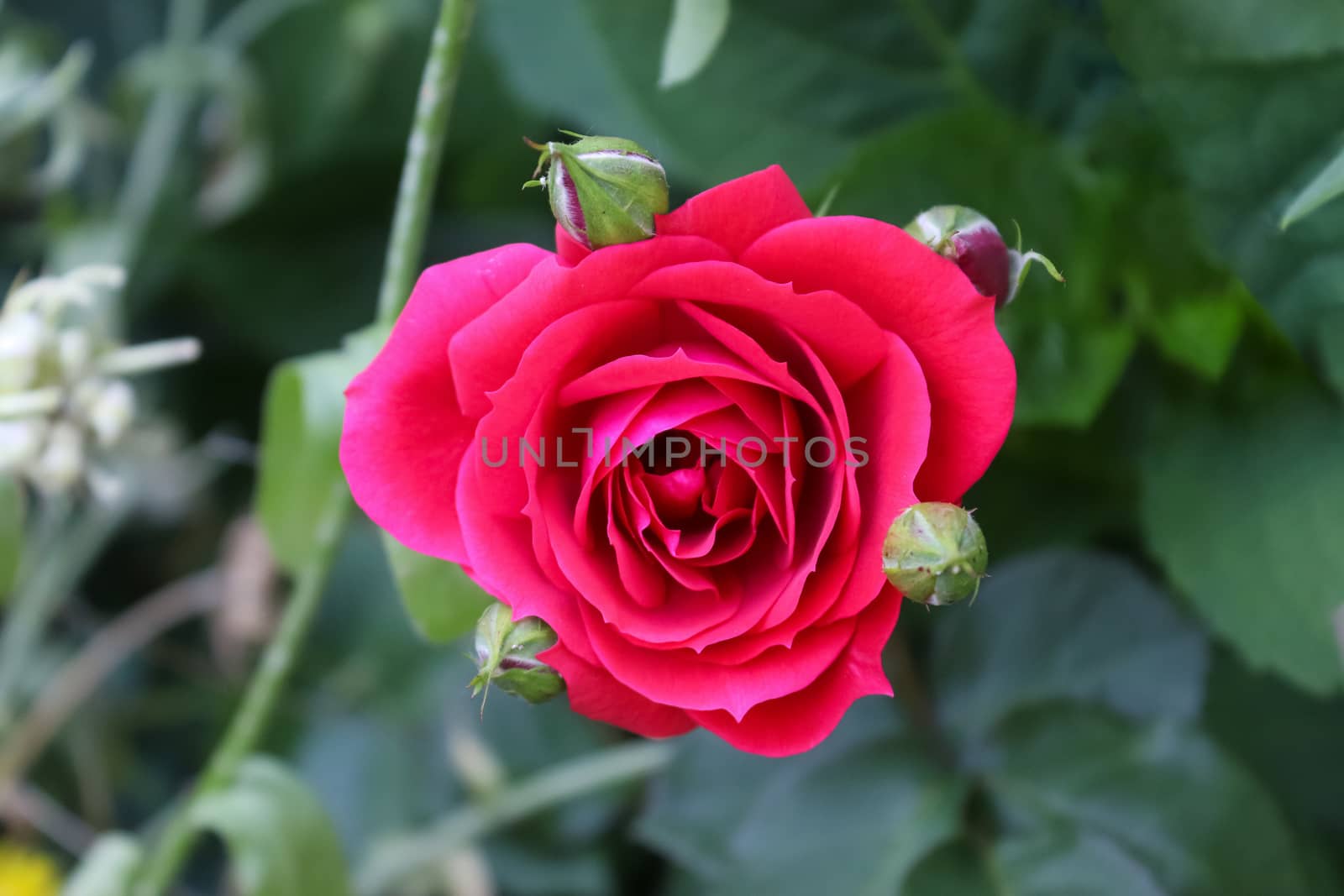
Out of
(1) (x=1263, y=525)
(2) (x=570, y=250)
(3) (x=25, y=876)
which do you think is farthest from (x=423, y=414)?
(3) (x=25, y=876)

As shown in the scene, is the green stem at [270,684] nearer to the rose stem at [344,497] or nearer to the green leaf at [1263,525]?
the rose stem at [344,497]

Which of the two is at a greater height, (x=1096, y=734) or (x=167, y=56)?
(x=167, y=56)

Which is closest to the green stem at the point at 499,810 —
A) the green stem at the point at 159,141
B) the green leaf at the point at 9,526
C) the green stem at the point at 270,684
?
the green stem at the point at 270,684

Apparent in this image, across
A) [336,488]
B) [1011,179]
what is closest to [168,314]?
[336,488]

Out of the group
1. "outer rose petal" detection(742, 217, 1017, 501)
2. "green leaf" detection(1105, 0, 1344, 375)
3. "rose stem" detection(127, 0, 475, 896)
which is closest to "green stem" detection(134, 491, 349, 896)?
"rose stem" detection(127, 0, 475, 896)

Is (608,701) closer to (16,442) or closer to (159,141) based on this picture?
(16,442)

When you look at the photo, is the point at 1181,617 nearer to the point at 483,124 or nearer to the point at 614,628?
the point at 614,628
